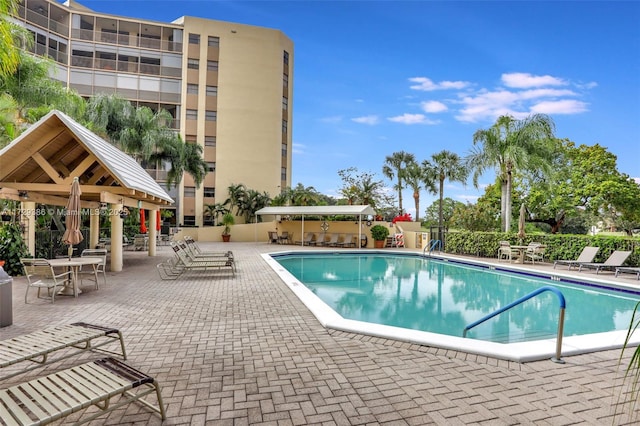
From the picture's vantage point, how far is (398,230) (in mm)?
23609

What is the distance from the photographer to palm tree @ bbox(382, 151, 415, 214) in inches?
1427

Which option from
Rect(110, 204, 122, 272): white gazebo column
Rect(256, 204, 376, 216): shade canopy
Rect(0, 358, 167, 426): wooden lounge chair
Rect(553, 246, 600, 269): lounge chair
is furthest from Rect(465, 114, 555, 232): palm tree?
Rect(0, 358, 167, 426): wooden lounge chair

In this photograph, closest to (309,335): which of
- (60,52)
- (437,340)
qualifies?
(437,340)

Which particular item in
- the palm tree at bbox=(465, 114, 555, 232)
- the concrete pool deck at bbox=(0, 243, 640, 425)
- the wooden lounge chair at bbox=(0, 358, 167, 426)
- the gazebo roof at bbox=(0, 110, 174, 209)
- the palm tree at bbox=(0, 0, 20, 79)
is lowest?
the concrete pool deck at bbox=(0, 243, 640, 425)

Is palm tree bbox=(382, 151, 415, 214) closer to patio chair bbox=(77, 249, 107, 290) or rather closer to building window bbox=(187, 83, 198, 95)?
building window bbox=(187, 83, 198, 95)

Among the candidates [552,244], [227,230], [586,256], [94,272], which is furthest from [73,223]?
[227,230]

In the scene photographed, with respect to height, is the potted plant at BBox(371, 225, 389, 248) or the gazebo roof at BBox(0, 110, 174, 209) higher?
the gazebo roof at BBox(0, 110, 174, 209)

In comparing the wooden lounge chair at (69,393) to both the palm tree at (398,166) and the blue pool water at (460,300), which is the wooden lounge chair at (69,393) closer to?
the blue pool water at (460,300)

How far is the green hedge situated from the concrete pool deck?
32.7 ft

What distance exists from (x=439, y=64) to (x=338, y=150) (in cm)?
2227

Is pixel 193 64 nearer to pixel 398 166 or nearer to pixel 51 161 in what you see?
pixel 398 166

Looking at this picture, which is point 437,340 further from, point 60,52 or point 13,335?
point 60,52

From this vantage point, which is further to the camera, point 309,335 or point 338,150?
point 338,150

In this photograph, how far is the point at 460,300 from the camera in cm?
920
